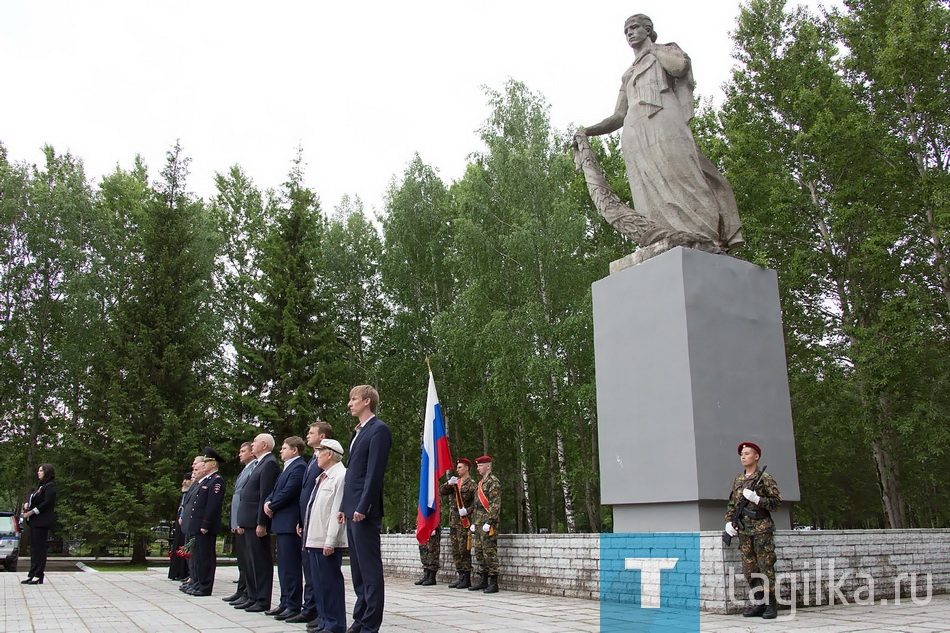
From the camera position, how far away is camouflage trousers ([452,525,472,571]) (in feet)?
29.3

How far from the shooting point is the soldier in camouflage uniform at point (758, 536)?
5.52 meters

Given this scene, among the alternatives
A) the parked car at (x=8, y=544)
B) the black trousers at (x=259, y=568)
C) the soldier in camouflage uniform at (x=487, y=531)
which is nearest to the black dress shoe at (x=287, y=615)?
the black trousers at (x=259, y=568)

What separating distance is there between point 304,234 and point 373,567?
58.7 ft

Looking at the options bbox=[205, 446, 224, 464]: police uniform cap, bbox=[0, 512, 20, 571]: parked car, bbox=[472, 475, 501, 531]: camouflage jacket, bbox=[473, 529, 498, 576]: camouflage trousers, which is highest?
bbox=[205, 446, 224, 464]: police uniform cap

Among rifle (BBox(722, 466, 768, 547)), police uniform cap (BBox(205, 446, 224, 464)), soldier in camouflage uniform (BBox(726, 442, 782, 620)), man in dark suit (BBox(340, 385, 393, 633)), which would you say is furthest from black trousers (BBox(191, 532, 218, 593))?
soldier in camouflage uniform (BBox(726, 442, 782, 620))

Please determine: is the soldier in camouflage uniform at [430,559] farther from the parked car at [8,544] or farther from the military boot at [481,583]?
the parked car at [8,544]

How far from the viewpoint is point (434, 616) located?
5.95m

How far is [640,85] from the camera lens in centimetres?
789

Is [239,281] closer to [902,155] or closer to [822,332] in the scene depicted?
[822,332]

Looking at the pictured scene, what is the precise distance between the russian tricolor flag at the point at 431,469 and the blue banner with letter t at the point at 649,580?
2095 millimetres

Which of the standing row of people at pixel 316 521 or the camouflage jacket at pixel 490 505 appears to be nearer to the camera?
the standing row of people at pixel 316 521

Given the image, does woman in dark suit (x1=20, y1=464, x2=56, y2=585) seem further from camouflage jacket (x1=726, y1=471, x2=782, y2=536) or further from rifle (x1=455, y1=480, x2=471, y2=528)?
camouflage jacket (x1=726, y1=471, x2=782, y2=536)

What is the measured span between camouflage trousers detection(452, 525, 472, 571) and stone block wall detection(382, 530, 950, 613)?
562mm

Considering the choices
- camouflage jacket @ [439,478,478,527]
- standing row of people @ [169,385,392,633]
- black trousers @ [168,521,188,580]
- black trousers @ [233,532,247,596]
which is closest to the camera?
standing row of people @ [169,385,392,633]
